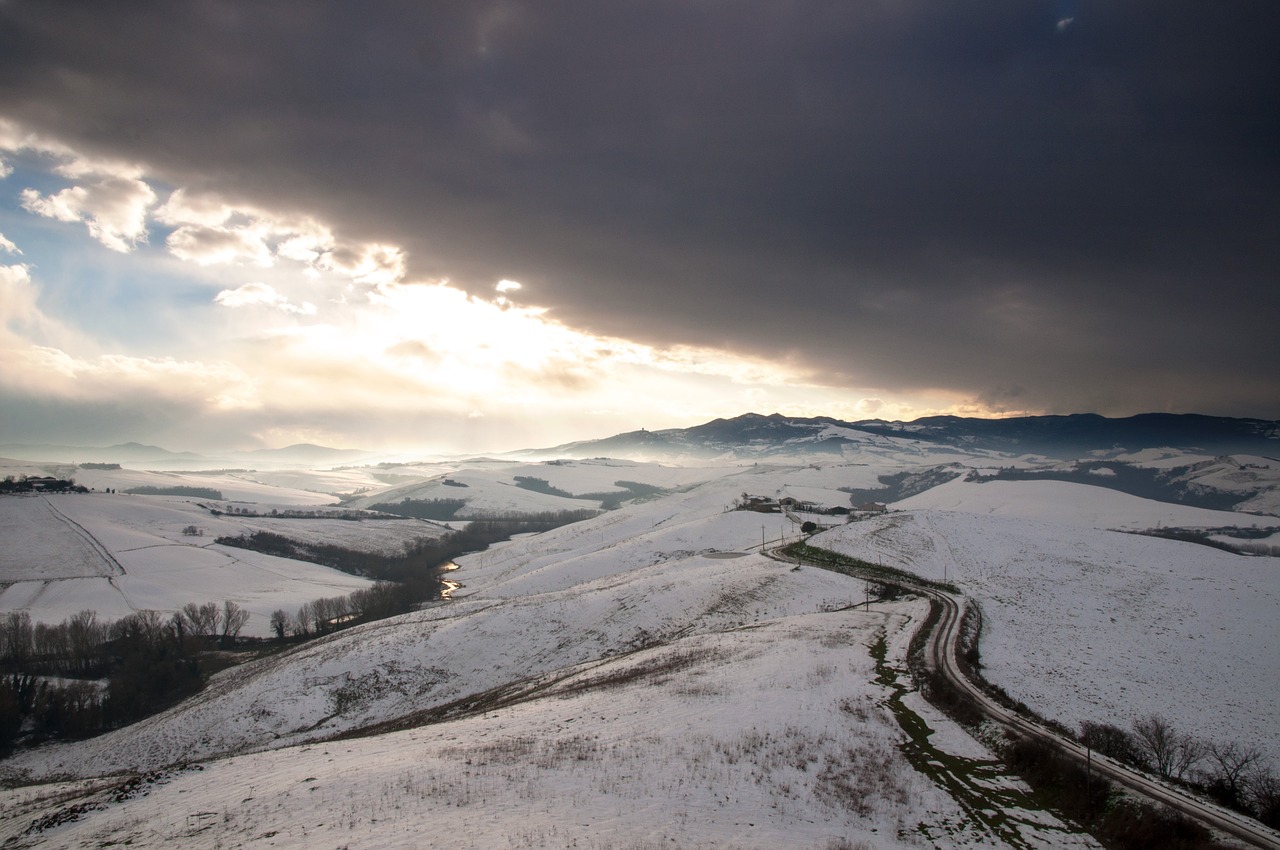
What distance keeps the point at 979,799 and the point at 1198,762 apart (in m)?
19.2

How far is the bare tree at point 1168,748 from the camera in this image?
24206 mm

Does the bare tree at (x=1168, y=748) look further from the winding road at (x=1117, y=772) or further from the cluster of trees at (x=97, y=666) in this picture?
the cluster of trees at (x=97, y=666)

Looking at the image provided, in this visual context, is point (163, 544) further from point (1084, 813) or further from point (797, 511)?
point (1084, 813)

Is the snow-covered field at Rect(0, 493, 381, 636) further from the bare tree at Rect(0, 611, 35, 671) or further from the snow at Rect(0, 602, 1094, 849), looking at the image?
the snow at Rect(0, 602, 1094, 849)

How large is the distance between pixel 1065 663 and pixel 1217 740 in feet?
30.6

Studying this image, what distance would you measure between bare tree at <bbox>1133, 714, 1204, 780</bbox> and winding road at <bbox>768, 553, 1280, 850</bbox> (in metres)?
3.08

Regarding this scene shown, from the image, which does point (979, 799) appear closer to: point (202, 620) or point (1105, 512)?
point (202, 620)

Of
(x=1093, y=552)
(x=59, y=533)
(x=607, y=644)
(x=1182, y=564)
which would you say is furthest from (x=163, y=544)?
(x=1182, y=564)

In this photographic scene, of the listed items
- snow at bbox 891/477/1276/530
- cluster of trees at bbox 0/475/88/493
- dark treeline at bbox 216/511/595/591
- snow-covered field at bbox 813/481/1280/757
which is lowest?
dark treeline at bbox 216/511/595/591

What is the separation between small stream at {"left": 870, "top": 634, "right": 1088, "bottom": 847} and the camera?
650 inches

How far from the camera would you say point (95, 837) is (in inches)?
737

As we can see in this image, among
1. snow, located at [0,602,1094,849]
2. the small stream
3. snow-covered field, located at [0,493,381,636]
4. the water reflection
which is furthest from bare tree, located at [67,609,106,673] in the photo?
the small stream

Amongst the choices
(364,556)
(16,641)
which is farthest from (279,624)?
(364,556)

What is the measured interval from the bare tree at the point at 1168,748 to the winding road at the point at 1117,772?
3080mm
